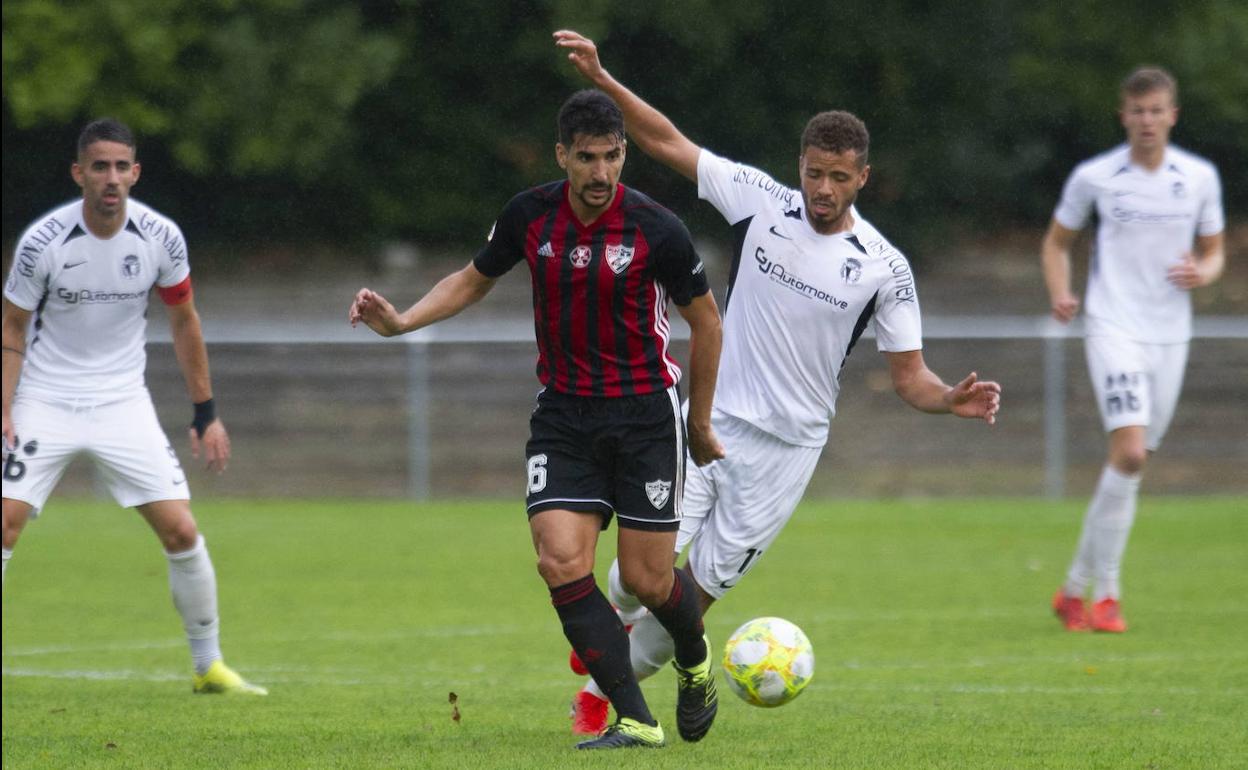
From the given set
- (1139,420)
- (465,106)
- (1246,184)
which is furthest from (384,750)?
(1246,184)

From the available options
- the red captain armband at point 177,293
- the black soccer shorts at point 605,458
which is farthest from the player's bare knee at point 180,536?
the black soccer shorts at point 605,458

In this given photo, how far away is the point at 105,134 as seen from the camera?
8023 mm

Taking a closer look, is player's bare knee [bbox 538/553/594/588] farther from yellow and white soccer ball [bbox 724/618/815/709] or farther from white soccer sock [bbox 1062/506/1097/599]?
white soccer sock [bbox 1062/506/1097/599]

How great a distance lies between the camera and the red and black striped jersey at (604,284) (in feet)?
21.8

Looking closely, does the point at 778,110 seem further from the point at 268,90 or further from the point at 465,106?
the point at 268,90

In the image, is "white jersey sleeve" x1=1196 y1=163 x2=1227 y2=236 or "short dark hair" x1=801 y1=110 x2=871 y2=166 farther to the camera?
"white jersey sleeve" x1=1196 y1=163 x2=1227 y2=236

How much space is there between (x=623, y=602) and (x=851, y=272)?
1553mm

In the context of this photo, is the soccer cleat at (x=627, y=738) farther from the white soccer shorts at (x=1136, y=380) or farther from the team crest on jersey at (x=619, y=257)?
the white soccer shorts at (x=1136, y=380)

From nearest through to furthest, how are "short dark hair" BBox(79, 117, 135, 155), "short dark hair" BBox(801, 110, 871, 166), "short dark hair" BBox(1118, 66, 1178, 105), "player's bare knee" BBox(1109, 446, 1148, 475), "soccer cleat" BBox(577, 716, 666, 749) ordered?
1. "soccer cleat" BBox(577, 716, 666, 749)
2. "short dark hair" BBox(801, 110, 871, 166)
3. "short dark hair" BBox(79, 117, 135, 155)
4. "short dark hair" BBox(1118, 66, 1178, 105)
5. "player's bare knee" BBox(1109, 446, 1148, 475)

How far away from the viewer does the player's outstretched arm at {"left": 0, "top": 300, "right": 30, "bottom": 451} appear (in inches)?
321

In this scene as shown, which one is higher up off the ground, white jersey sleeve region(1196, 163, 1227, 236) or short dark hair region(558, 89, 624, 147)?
white jersey sleeve region(1196, 163, 1227, 236)

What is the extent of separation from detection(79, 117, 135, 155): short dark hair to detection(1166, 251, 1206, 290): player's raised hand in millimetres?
5661

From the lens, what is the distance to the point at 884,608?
38.8 feet

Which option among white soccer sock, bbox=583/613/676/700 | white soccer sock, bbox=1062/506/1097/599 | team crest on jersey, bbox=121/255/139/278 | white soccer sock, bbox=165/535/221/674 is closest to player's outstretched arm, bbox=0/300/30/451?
team crest on jersey, bbox=121/255/139/278
